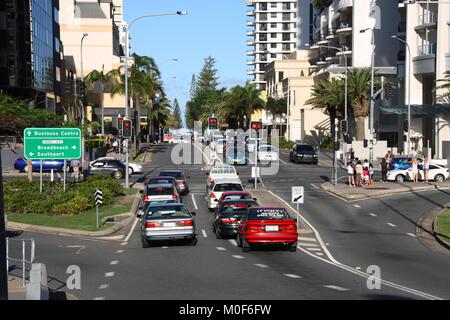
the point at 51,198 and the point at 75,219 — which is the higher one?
the point at 51,198

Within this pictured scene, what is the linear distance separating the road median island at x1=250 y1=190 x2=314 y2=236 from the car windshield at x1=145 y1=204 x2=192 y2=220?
18.3 feet

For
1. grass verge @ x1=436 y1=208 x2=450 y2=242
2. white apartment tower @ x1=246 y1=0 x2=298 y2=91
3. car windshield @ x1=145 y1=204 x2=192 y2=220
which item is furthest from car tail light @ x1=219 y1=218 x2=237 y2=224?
white apartment tower @ x1=246 y1=0 x2=298 y2=91

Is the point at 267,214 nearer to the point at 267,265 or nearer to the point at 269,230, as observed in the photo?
the point at 269,230

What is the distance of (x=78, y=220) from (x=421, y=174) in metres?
26.2

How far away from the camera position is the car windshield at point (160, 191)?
1293 inches

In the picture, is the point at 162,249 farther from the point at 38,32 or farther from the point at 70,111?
the point at 70,111

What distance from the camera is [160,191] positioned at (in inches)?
1298

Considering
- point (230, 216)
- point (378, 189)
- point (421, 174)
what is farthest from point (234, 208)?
point (421, 174)

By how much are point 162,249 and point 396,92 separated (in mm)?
63346

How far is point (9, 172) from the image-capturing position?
56312mm

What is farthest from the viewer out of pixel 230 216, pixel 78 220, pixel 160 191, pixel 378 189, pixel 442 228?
pixel 378 189

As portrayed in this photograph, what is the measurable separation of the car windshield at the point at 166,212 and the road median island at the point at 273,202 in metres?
5.58

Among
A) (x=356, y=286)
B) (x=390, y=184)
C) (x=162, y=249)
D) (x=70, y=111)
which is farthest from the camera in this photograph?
(x=70, y=111)
